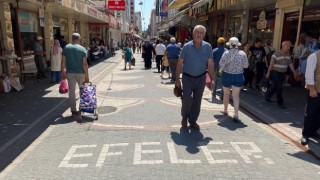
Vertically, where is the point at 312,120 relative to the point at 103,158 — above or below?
above

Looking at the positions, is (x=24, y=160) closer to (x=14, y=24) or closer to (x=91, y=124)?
(x=91, y=124)

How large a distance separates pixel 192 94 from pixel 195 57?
79cm

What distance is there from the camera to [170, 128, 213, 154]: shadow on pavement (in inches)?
199

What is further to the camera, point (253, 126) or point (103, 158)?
point (253, 126)

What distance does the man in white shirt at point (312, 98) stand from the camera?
15.8ft

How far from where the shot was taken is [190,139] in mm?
5457

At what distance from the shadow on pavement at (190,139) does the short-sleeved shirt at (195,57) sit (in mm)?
1117

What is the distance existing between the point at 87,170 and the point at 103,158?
1.42ft

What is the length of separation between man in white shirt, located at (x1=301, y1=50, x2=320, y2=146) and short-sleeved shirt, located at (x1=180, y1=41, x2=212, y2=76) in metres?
1.75

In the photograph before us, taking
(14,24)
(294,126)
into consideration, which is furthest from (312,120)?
(14,24)

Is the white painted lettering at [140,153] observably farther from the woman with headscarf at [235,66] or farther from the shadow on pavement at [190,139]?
the woman with headscarf at [235,66]

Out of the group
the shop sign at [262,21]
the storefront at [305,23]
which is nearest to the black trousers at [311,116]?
the storefront at [305,23]

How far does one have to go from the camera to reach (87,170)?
4.21m

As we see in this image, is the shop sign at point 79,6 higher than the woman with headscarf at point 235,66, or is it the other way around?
the shop sign at point 79,6
